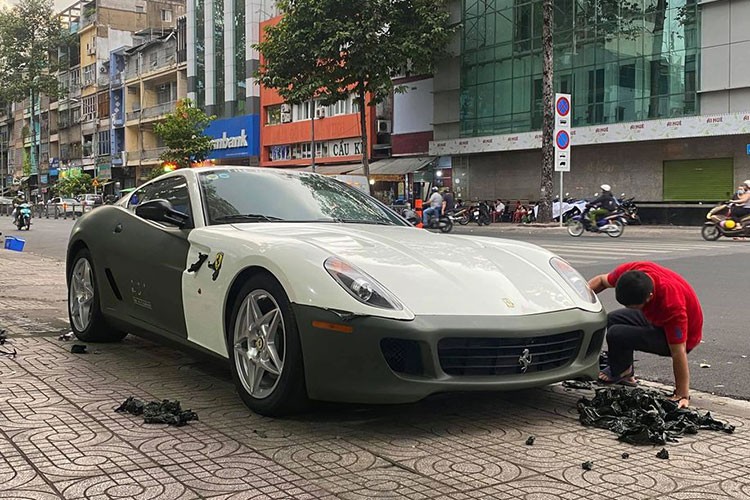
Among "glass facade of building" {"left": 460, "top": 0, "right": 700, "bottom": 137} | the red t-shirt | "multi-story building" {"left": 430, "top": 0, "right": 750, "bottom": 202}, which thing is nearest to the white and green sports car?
the red t-shirt

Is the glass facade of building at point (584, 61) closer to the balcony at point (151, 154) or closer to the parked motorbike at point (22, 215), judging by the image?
the parked motorbike at point (22, 215)

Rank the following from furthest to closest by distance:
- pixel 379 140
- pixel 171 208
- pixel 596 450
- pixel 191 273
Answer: pixel 379 140 < pixel 171 208 < pixel 191 273 < pixel 596 450

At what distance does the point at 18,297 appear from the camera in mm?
8633

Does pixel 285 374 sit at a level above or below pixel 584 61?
below

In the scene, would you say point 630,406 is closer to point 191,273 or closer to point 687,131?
point 191,273

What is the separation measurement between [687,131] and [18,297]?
25.5 m

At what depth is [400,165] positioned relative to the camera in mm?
40562

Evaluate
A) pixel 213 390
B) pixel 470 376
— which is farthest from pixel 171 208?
pixel 470 376

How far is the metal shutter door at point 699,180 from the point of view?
28.4m

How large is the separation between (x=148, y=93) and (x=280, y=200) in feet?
208

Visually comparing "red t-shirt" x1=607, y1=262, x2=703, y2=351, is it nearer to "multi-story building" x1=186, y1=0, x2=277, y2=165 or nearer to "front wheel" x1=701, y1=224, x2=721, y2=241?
"front wheel" x1=701, y1=224, x2=721, y2=241

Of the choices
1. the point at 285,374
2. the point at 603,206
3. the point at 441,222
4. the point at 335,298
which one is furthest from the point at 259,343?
the point at 441,222

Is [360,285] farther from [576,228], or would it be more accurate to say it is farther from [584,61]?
[584,61]

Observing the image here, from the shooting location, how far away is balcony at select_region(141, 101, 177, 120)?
60406 mm
